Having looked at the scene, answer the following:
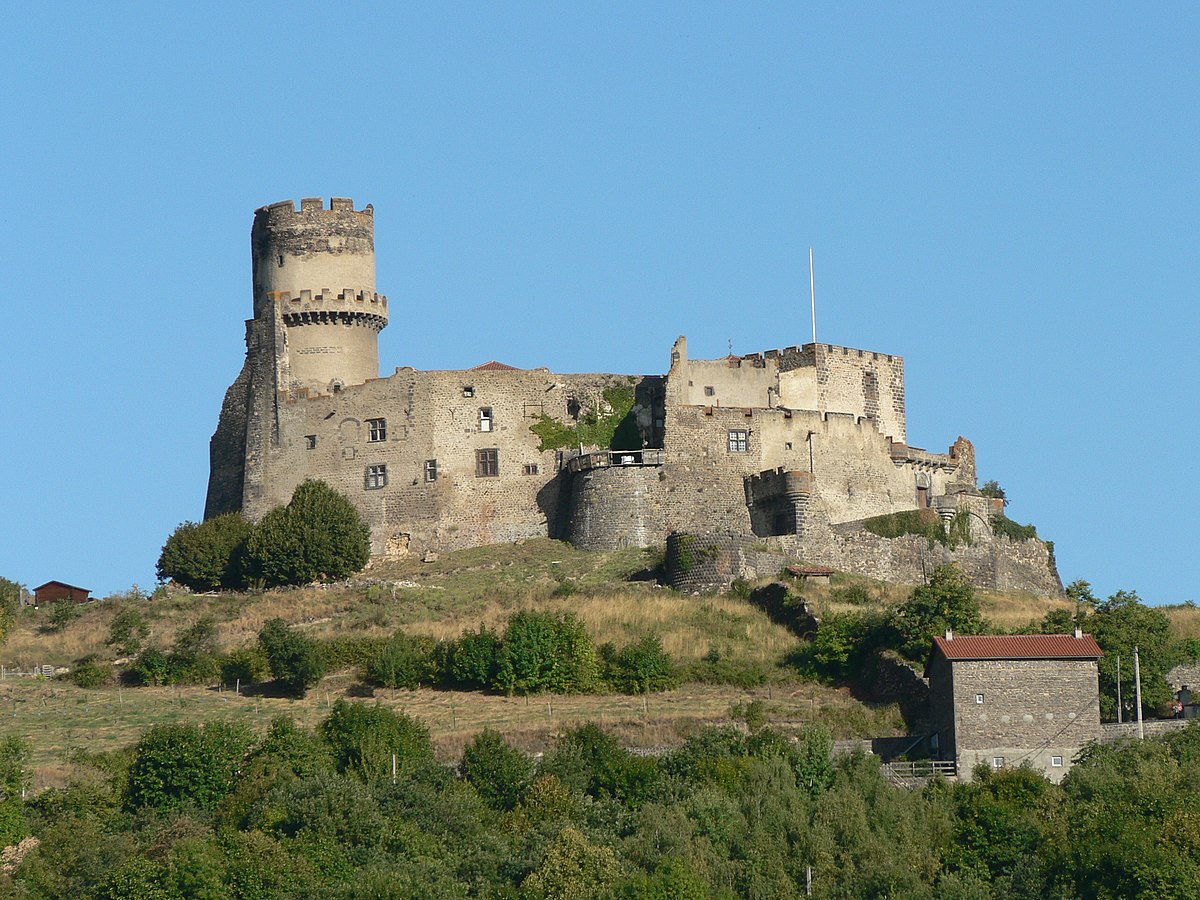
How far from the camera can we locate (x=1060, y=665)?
2245 inches

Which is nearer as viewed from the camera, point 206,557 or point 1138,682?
point 1138,682

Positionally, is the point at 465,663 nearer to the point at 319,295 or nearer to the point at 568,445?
the point at 568,445

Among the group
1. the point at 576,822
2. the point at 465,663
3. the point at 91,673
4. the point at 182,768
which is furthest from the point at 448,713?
the point at 91,673

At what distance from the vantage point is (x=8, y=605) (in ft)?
241

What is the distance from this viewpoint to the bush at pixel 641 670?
6259 centimetres

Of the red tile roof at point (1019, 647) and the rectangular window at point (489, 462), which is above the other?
the rectangular window at point (489, 462)

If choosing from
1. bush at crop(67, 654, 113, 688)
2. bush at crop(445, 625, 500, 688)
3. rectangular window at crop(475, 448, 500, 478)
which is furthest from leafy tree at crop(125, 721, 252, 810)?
rectangular window at crop(475, 448, 500, 478)

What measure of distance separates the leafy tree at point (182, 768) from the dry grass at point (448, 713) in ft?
6.11

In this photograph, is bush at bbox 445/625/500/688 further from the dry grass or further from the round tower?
the round tower

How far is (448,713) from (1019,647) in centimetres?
1317

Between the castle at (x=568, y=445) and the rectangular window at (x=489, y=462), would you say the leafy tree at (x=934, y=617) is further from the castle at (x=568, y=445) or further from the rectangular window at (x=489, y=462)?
the rectangular window at (x=489, y=462)

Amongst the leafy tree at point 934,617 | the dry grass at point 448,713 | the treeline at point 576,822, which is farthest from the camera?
the leafy tree at point 934,617

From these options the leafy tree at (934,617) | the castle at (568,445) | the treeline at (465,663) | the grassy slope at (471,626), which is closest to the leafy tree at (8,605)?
the grassy slope at (471,626)

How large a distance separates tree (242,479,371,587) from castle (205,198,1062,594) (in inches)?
102
